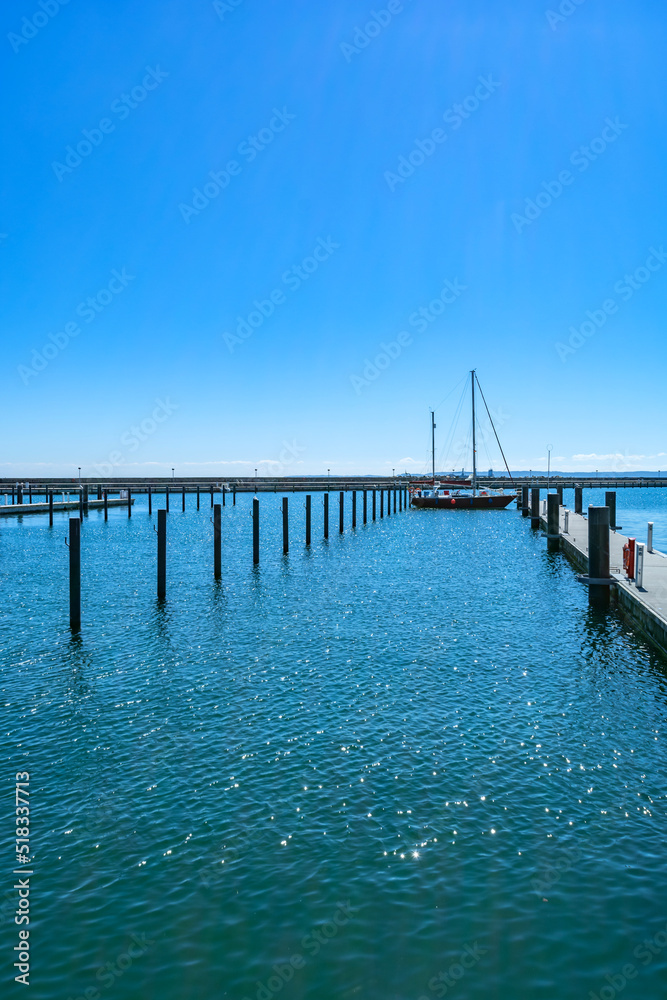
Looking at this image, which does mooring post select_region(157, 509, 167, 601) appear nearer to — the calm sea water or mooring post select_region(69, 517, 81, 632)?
the calm sea water

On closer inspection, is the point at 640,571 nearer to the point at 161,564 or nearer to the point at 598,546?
the point at 598,546

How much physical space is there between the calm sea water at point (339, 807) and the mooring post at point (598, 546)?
1.32 meters

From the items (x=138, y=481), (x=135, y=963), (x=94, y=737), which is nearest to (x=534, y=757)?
(x=135, y=963)

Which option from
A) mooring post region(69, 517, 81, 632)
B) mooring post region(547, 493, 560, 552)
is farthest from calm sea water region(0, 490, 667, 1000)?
mooring post region(547, 493, 560, 552)

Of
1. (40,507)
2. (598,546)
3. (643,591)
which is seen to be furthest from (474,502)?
(643,591)

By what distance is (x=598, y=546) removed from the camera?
1925 cm

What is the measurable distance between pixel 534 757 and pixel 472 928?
164 inches

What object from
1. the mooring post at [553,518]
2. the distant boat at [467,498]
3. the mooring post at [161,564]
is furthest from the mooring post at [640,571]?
the distant boat at [467,498]

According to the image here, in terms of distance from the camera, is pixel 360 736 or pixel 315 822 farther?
pixel 360 736

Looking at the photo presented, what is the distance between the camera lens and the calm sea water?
602 cm

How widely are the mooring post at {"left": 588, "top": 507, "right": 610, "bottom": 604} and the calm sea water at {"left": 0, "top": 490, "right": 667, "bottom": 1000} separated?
1.32 metres

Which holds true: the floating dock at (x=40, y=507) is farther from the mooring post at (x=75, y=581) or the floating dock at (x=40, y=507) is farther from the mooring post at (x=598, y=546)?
the mooring post at (x=598, y=546)

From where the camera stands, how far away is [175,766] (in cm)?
A: 996

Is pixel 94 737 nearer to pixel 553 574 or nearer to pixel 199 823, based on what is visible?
pixel 199 823
